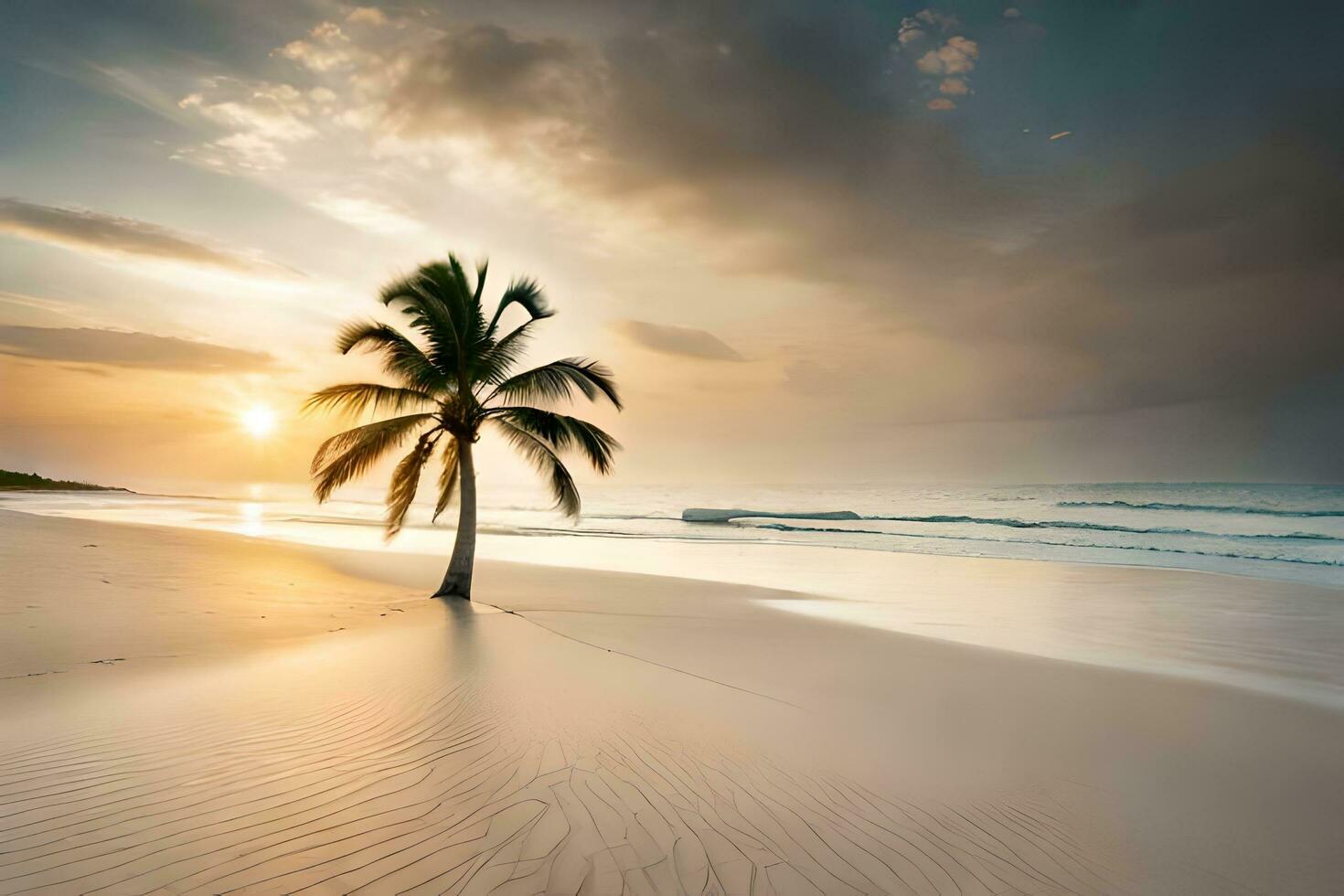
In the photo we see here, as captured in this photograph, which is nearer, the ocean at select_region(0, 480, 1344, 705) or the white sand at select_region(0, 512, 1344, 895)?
the white sand at select_region(0, 512, 1344, 895)

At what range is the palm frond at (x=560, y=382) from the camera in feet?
43.5

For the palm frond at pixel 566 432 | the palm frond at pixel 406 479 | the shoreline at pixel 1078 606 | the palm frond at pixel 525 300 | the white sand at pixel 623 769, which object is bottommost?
the white sand at pixel 623 769

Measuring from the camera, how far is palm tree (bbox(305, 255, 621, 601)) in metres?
12.7

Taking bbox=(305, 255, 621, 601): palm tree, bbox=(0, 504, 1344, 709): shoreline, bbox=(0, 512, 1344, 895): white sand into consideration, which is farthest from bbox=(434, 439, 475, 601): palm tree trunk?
bbox=(0, 512, 1344, 895): white sand

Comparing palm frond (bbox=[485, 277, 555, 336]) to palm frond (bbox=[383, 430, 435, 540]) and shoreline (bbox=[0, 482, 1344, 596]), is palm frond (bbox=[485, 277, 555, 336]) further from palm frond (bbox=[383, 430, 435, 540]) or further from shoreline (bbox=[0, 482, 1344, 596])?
shoreline (bbox=[0, 482, 1344, 596])

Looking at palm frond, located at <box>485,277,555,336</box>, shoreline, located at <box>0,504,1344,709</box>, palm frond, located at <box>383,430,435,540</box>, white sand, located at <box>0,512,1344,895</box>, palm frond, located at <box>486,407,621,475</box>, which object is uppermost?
palm frond, located at <box>485,277,555,336</box>

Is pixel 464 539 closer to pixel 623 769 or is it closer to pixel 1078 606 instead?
pixel 623 769

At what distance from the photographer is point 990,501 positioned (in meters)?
59.8

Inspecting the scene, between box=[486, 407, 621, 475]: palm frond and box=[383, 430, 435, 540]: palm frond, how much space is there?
1.49 m

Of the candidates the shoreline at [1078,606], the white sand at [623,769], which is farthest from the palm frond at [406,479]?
the white sand at [623,769]

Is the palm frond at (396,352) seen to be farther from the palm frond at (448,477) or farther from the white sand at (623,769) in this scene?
the white sand at (623,769)

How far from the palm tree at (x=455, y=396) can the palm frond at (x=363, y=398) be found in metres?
0.02

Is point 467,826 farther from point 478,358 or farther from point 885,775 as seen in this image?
point 478,358

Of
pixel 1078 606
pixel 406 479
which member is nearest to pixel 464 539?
pixel 406 479
